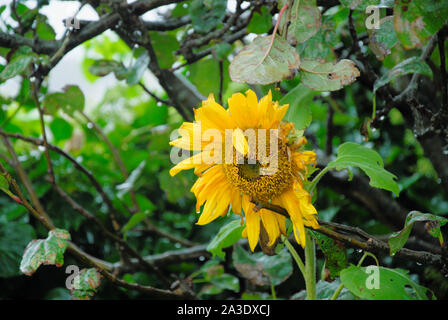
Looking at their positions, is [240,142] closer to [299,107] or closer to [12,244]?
[299,107]

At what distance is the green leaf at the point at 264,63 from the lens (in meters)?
0.48

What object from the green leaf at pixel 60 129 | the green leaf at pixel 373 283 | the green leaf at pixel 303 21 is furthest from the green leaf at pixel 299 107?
the green leaf at pixel 60 129

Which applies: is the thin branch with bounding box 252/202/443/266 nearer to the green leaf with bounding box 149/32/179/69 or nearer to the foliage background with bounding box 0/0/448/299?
the foliage background with bounding box 0/0/448/299

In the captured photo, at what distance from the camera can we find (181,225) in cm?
126

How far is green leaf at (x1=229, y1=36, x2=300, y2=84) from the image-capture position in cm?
48

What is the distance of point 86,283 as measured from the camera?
63 centimetres

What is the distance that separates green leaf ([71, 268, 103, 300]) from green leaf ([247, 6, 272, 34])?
19.7 inches

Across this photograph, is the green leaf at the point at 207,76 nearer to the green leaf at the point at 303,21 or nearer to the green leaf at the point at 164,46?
the green leaf at the point at 164,46

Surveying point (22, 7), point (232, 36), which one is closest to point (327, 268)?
point (232, 36)

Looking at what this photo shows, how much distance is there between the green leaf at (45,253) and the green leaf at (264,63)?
35 centimetres

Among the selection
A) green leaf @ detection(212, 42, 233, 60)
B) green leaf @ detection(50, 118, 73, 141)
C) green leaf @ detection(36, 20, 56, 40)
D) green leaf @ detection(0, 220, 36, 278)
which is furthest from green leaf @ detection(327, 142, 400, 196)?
green leaf @ detection(50, 118, 73, 141)

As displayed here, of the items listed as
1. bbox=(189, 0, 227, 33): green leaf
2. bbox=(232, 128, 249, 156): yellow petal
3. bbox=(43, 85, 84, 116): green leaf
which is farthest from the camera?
bbox=(43, 85, 84, 116): green leaf

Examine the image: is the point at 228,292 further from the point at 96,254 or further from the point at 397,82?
the point at 397,82

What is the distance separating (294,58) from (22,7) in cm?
75
